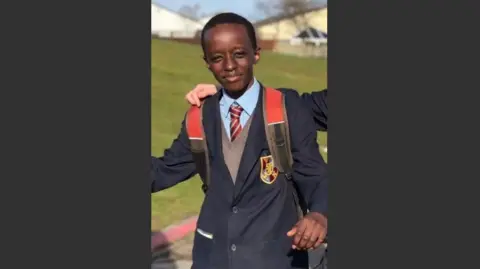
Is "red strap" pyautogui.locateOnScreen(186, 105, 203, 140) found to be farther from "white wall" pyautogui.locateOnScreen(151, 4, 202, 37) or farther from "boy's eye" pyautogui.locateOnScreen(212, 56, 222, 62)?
"white wall" pyautogui.locateOnScreen(151, 4, 202, 37)

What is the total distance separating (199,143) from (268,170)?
297 mm

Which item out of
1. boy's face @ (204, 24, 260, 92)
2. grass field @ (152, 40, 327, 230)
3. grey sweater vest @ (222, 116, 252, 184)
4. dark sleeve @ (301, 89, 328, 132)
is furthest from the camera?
grass field @ (152, 40, 327, 230)

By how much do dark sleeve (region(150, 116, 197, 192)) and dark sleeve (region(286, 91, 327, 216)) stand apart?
0.45 meters

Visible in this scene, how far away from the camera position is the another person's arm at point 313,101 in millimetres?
2521

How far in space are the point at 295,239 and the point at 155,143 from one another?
438 cm

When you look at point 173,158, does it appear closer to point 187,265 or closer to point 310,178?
point 310,178

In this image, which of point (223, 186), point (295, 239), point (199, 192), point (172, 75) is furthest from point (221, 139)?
point (172, 75)

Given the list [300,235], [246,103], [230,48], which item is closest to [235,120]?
[246,103]

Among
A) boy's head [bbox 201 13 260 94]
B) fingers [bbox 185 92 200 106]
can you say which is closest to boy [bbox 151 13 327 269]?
boy's head [bbox 201 13 260 94]

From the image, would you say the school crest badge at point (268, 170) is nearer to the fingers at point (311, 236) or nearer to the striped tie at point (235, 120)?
the striped tie at point (235, 120)

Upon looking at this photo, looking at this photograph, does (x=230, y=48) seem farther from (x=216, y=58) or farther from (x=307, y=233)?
(x=307, y=233)

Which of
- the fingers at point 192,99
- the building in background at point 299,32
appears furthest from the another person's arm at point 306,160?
the building in background at point 299,32

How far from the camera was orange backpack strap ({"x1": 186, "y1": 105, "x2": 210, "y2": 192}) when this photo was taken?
2.49 m

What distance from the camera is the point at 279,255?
93.6 inches
